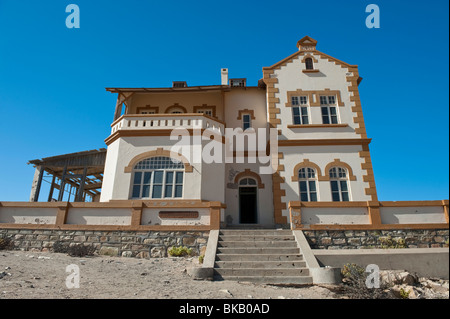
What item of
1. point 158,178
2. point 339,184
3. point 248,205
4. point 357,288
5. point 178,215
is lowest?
point 357,288

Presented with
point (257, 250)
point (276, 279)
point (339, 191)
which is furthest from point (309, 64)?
point (276, 279)

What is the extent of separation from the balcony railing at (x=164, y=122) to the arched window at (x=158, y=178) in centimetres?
195

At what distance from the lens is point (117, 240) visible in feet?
38.2

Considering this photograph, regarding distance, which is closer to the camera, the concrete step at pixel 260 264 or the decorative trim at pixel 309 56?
the concrete step at pixel 260 264

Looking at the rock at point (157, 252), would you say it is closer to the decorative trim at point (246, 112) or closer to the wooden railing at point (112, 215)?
the wooden railing at point (112, 215)

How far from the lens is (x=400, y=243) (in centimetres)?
1159

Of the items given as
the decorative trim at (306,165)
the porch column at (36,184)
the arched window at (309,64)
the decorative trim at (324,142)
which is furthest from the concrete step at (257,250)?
the porch column at (36,184)

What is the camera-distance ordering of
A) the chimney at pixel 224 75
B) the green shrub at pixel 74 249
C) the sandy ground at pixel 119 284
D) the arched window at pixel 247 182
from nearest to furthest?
the sandy ground at pixel 119 284, the green shrub at pixel 74 249, the arched window at pixel 247 182, the chimney at pixel 224 75

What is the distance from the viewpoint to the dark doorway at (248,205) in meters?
16.6

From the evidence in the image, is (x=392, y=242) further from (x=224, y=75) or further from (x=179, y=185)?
(x=224, y=75)

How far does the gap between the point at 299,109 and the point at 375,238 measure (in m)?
8.39

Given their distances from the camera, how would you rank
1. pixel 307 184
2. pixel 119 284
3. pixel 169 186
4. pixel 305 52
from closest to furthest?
1. pixel 119 284
2. pixel 169 186
3. pixel 307 184
4. pixel 305 52

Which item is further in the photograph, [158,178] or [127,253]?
[158,178]
